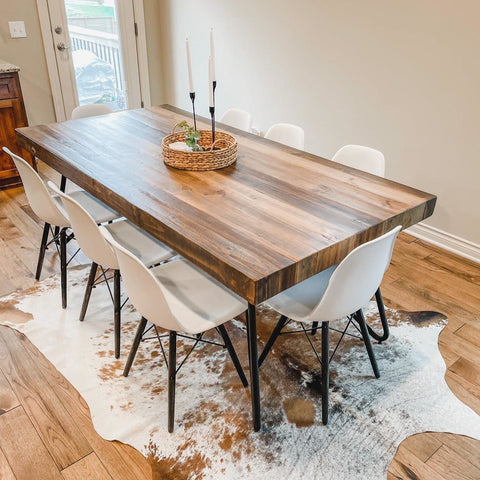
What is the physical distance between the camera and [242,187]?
1906mm

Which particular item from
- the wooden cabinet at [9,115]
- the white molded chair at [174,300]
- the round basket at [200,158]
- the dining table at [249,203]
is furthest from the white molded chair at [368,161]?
the wooden cabinet at [9,115]

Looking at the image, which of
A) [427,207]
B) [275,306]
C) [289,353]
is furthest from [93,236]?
[427,207]

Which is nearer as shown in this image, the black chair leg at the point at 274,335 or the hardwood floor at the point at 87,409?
the hardwood floor at the point at 87,409

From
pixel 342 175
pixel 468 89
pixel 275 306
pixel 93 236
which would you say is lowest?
pixel 275 306

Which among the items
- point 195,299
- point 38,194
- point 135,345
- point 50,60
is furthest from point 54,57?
point 195,299

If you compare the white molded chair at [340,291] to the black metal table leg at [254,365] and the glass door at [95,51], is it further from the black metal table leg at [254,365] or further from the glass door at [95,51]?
the glass door at [95,51]

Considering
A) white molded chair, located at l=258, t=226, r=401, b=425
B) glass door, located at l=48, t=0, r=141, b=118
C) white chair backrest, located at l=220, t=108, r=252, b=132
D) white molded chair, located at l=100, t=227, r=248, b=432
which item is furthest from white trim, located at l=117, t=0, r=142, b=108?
white molded chair, located at l=258, t=226, r=401, b=425

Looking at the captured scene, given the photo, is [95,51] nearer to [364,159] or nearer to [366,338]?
[364,159]

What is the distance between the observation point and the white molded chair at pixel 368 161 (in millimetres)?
2215

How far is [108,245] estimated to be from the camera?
71.9 inches

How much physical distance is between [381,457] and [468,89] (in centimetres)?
207

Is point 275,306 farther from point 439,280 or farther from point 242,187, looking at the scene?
point 439,280

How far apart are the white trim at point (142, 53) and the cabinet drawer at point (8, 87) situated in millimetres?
1553

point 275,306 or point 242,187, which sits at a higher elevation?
point 242,187
